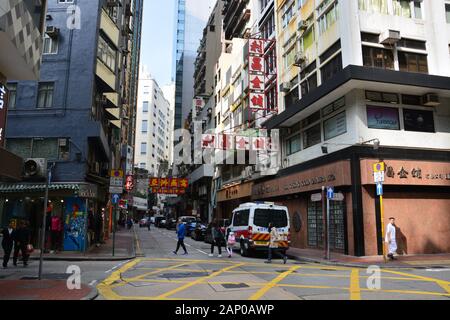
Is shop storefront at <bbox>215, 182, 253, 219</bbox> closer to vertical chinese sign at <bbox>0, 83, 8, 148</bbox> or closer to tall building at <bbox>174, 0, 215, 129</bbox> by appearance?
vertical chinese sign at <bbox>0, 83, 8, 148</bbox>

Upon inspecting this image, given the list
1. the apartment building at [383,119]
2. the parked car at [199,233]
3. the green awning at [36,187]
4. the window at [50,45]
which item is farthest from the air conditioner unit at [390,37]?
the parked car at [199,233]

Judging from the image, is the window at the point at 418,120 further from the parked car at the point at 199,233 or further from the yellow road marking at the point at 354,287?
the parked car at the point at 199,233

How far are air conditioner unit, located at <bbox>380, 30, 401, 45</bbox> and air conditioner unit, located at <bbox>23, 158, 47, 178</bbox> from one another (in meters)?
17.8

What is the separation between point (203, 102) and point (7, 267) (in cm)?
4937

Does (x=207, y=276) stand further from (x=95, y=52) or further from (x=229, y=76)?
(x=229, y=76)

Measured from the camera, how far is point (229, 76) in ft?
144

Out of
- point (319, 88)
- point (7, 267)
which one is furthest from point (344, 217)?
point (7, 267)

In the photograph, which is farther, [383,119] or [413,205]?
[383,119]

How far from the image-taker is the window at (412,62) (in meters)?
20.4

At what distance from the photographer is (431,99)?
20.1m

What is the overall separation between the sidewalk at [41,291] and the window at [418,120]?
17.2m

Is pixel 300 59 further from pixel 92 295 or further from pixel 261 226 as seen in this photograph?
pixel 92 295

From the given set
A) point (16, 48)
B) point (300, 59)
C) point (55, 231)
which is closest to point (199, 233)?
point (55, 231)

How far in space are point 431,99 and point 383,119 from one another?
8.56ft
